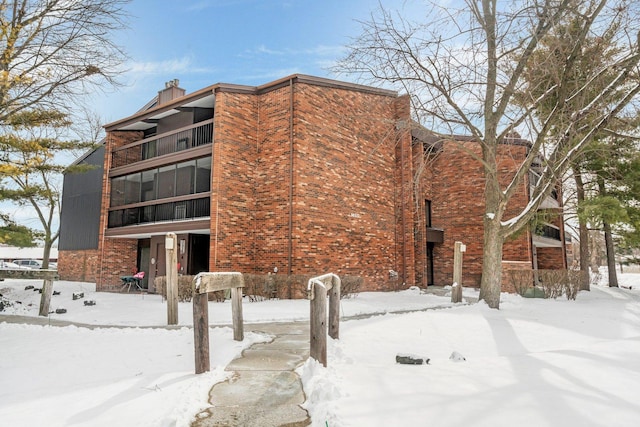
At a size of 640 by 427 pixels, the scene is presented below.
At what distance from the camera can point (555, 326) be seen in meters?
8.02

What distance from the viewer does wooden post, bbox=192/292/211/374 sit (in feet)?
13.6

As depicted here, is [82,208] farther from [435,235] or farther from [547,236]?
[547,236]

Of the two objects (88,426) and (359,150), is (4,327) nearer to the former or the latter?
(88,426)

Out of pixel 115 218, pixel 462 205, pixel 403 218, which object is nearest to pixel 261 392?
pixel 403 218

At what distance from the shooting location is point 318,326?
4.33 metres

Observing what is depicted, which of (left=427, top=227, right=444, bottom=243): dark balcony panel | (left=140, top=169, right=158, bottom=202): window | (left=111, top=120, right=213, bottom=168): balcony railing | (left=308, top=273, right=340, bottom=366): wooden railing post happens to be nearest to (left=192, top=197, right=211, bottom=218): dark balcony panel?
(left=111, top=120, right=213, bottom=168): balcony railing

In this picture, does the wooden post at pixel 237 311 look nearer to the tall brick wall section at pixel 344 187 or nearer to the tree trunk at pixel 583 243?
the tall brick wall section at pixel 344 187

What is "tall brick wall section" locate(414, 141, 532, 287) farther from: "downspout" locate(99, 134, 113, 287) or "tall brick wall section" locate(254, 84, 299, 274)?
"downspout" locate(99, 134, 113, 287)

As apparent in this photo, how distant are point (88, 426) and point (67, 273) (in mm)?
26428

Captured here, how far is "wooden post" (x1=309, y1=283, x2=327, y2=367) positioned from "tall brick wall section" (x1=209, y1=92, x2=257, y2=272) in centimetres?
903

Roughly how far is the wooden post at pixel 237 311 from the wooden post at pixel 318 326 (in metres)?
1.70

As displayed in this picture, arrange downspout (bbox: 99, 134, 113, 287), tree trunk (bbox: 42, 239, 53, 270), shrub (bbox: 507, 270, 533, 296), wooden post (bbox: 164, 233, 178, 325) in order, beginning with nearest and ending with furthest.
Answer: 1. wooden post (bbox: 164, 233, 178, 325)
2. shrub (bbox: 507, 270, 533, 296)
3. downspout (bbox: 99, 134, 113, 287)
4. tree trunk (bbox: 42, 239, 53, 270)

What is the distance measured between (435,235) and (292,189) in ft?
29.1

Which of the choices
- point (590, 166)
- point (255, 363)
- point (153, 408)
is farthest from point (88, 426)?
point (590, 166)
